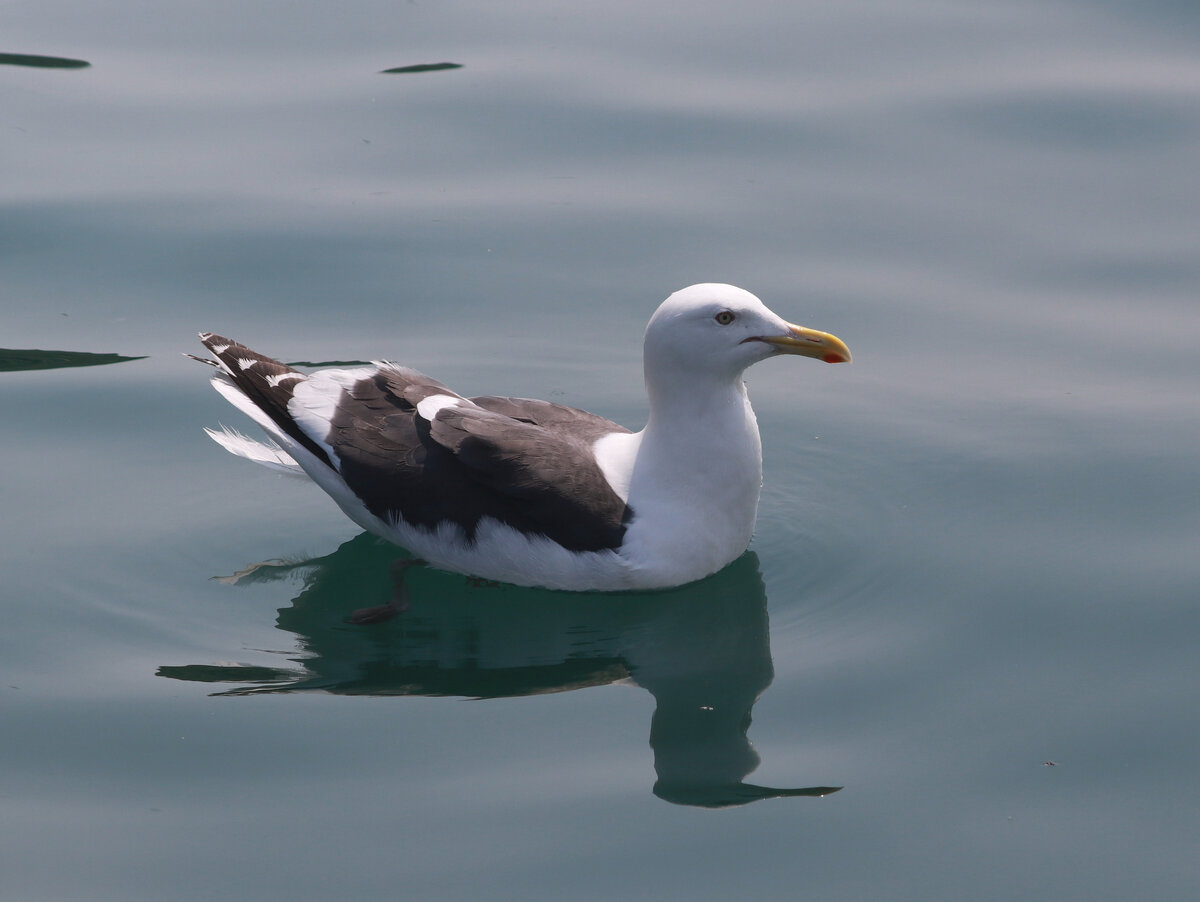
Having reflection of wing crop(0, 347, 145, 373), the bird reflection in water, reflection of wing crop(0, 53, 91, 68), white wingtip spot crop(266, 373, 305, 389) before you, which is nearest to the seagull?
the bird reflection in water

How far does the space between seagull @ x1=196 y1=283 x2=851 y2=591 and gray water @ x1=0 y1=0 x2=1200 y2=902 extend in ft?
0.78

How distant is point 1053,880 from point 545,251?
5810 mm

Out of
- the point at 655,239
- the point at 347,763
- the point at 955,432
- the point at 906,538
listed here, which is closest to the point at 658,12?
the point at 655,239

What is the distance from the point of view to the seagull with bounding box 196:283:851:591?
7.34m

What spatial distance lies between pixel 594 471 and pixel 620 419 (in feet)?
4.63

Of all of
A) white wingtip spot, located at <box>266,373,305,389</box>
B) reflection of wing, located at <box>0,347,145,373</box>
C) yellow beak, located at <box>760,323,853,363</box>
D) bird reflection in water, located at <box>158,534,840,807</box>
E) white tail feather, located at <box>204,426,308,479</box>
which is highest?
yellow beak, located at <box>760,323,853,363</box>

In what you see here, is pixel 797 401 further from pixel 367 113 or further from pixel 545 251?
pixel 367 113

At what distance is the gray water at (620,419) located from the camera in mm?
6078

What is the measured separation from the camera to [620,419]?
8.88 metres

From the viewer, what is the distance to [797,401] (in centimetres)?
915

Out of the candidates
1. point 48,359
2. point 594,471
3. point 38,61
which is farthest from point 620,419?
point 38,61

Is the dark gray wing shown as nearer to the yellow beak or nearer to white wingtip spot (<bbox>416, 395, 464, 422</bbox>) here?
white wingtip spot (<bbox>416, 395, 464, 422</bbox>)

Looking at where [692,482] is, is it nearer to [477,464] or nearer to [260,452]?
[477,464]

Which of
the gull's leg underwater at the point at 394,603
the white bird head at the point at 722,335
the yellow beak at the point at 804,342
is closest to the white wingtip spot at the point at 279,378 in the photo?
the gull's leg underwater at the point at 394,603
